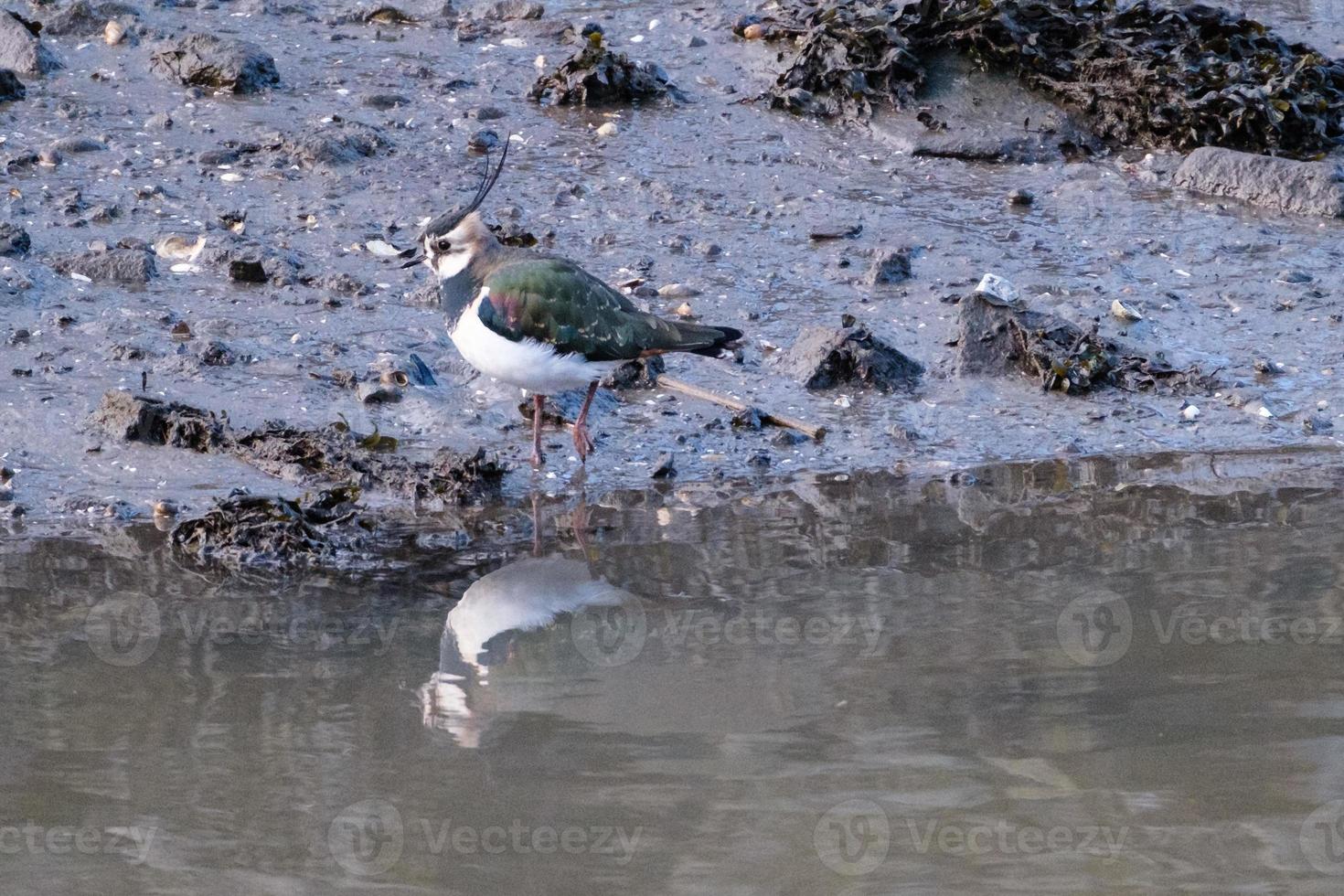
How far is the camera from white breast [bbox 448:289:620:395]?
623cm

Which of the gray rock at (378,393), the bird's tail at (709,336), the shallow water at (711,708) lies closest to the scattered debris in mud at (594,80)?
the gray rock at (378,393)

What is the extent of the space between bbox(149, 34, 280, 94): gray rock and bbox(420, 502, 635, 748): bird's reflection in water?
4.53 metres

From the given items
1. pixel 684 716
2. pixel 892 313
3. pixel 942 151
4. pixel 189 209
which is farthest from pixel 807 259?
pixel 684 716

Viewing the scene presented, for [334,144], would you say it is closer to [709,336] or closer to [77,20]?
[77,20]

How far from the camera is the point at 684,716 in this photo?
452 centimetres

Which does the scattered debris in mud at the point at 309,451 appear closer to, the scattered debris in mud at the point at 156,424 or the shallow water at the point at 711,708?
the scattered debris in mud at the point at 156,424

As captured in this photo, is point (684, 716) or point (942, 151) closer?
point (684, 716)

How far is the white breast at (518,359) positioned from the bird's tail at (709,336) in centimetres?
33

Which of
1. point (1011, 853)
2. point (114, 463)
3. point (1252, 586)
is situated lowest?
point (114, 463)

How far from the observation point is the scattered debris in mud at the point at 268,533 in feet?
18.4

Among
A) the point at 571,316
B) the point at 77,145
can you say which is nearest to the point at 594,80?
the point at 77,145

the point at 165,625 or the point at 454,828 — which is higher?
the point at 454,828

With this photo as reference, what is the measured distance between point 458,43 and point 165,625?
5.66 metres

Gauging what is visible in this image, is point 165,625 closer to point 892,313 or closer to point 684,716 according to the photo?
point 684,716
